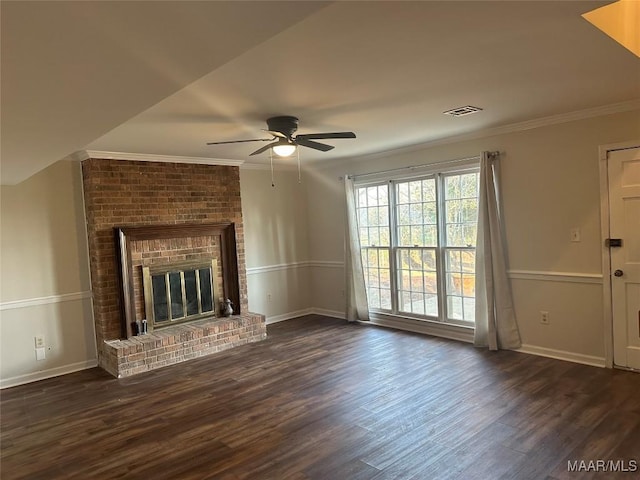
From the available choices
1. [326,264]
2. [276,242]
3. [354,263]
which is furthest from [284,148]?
[326,264]

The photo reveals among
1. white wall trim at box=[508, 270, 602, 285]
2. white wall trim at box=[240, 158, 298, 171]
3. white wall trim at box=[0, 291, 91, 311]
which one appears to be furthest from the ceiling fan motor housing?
white wall trim at box=[0, 291, 91, 311]

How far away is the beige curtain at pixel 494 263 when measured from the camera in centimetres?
455

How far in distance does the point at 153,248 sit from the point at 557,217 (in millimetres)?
4479

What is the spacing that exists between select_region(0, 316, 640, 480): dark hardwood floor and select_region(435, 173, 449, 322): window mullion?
60 centimetres

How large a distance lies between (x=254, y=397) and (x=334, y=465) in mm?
1304

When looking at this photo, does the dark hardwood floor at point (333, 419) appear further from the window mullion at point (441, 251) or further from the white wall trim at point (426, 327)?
the window mullion at point (441, 251)

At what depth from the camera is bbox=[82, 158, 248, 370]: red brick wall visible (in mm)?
4719

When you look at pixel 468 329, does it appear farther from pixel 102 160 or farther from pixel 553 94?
pixel 102 160

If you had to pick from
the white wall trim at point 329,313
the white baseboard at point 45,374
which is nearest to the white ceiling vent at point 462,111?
the white wall trim at point 329,313

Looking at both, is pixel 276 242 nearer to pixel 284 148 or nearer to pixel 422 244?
pixel 422 244

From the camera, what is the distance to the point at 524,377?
12.5ft

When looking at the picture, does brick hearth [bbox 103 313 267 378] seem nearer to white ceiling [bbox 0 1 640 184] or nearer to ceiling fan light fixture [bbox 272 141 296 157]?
white ceiling [bbox 0 1 640 184]

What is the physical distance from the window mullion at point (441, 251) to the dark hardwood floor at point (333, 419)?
0.60 meters

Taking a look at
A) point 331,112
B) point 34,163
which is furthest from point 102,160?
point 331,112
